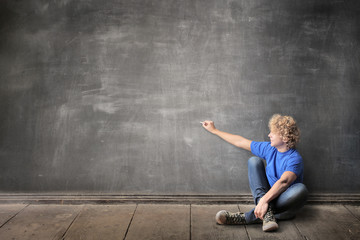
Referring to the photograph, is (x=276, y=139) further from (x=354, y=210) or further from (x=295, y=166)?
(x=354, y=210)

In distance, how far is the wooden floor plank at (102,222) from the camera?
1965 millimetres

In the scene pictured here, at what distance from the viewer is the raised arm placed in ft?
7.65

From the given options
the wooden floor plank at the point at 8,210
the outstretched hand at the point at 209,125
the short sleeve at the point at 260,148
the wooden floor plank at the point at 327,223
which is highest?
the outstretched hand at the point at 209,125

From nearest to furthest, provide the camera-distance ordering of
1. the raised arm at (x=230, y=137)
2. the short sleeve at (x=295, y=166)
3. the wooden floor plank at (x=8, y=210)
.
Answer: the short sleeve at (x=295, y=166) < the wooden floor plank at (x=8, y=210) < the raised arm at (x=230, y=137)

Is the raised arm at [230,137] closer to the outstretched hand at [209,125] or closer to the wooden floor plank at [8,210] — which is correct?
the outstretched hand at [209,125]

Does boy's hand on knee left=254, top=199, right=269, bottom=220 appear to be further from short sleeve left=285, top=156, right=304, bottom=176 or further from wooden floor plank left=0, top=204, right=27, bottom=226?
wooden floor plank left=0, top=204, right=27, bottom=226

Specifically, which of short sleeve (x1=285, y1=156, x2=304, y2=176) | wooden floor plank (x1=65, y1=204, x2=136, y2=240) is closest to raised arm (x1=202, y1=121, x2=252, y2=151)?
short sleeve (x1=285, y1=156, x2=304, y2=176)

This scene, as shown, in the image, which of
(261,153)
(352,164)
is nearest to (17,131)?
(261,153)

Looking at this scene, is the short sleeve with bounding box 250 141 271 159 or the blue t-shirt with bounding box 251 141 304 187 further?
the short sleeve with bounding box 250 141 271 159

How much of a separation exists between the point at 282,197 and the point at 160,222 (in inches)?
31.5

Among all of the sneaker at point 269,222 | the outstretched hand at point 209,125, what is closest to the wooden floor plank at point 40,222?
→ the outstretched hand at point 209,125

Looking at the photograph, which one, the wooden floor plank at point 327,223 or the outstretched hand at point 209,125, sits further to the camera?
the outstretched hand at point 209,125

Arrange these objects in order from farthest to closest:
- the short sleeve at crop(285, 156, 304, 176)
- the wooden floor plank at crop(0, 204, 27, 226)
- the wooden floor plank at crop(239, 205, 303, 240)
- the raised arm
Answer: the raised arm
the wooden floor plank at crop(0, 204, 27, 226)
the short sleeve at crop(285, 156, 304, 176)
the wooden floor plank at crop(239, 205, 303, 240)

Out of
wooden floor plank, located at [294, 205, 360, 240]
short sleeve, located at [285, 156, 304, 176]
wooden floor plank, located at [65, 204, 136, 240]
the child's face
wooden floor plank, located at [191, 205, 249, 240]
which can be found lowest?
wooden floor plank, located at [294, 205, 360, 240]
